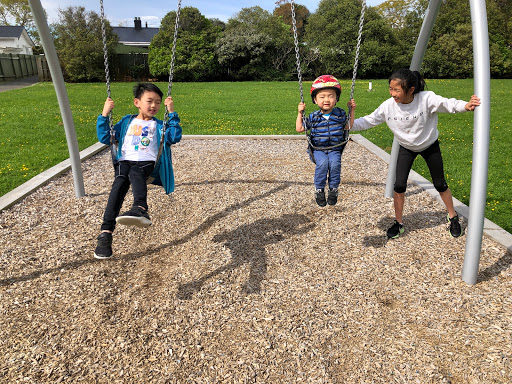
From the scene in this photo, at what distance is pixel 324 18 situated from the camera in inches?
1330

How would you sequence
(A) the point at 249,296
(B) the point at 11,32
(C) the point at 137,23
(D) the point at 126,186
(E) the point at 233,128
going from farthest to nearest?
(C) the point at 137,23
(B) the point at 11,32
(E) the point at 233,128
(D) the point at 126,186
(A) the point at 249,296

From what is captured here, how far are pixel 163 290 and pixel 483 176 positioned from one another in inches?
105

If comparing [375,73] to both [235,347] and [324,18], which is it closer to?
[324,18]

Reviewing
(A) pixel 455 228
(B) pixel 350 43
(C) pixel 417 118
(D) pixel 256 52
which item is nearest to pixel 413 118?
(C) pixel 417 118

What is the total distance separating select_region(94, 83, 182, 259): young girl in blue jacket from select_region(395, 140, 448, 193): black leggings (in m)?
2.13

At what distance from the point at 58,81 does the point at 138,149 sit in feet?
6.59

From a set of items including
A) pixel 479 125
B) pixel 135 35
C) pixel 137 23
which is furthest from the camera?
pixel 137 23

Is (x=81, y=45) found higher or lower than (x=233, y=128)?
higher

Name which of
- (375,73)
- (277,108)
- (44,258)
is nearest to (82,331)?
(44,258)

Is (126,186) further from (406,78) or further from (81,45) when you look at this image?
(81,45)

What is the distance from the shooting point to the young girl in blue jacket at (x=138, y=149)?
3387 millimetres

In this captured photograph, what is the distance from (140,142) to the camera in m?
3.60

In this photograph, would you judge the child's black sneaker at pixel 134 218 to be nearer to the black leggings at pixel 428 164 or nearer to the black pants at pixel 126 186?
the black pants at pixel 126 186

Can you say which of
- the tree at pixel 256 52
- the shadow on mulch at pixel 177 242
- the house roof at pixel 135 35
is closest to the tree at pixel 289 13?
the house roof at pixel 135 35
